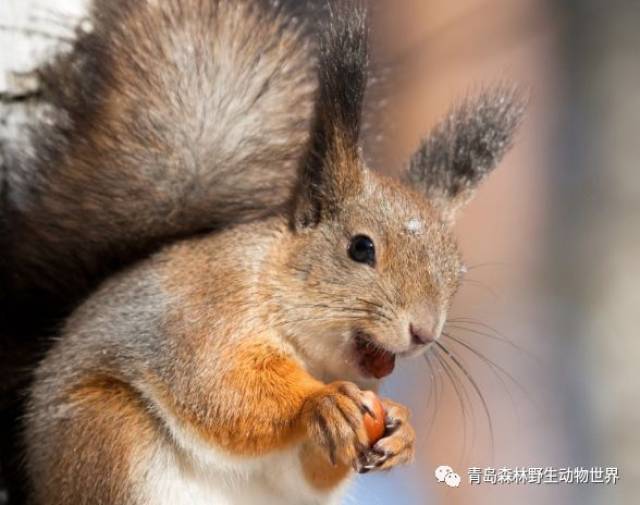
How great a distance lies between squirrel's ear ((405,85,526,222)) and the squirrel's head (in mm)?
60

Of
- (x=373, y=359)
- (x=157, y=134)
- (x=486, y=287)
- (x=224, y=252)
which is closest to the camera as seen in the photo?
(x=373, y=359)

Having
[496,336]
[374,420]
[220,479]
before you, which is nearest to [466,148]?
[496,336]

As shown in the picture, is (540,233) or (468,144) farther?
(540,233)

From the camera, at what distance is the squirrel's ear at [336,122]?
1.16 metres

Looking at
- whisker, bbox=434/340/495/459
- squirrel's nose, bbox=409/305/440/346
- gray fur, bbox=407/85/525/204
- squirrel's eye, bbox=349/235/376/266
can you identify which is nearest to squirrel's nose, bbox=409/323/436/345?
squirrel's nose, bbox=409/305/440/346

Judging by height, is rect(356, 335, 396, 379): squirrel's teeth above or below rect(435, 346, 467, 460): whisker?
below

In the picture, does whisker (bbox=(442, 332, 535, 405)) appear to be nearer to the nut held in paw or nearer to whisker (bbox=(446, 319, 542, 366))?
whisker (bbox=(446, 319, 542, 366))

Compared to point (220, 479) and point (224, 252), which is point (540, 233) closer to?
point (224, 252)

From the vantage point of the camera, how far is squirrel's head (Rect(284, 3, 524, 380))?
113 centimetres

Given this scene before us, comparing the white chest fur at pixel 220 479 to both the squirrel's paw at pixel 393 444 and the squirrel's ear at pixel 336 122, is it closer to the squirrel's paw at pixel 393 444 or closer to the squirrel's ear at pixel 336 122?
the squirrel's paw at pixel 393 444

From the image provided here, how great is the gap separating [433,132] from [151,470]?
0.67 meters

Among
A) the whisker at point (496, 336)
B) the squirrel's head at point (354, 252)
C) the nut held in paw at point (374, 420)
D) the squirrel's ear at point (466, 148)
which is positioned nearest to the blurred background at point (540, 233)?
the whisker at point (496, 336)

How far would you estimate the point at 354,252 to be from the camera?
→ 3.91ft

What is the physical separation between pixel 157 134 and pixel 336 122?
361 millimetres
